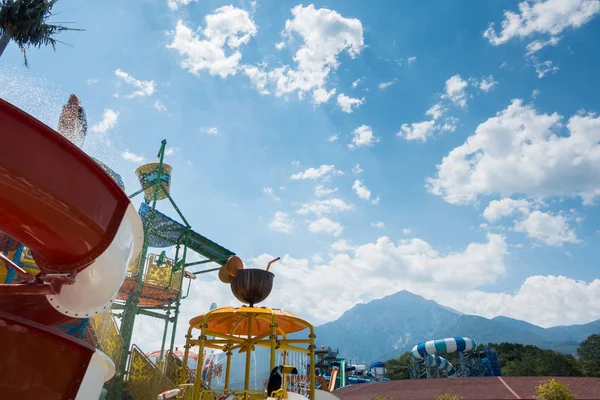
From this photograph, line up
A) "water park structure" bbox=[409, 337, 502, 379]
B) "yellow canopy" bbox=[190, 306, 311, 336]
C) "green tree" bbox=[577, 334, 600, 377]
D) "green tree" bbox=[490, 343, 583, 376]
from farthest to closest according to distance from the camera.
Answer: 1. "green tree" bbox=[577, 334, 600, 377]
2. "green tree" bbox=[490, 343, 583, 376]
3. "water park structure" bbox=[409, 337, 502, 379]
4. "yellow canopy" bbox=[190, 306, 311, 336]

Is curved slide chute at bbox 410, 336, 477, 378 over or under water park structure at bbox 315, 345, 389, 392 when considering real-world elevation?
over

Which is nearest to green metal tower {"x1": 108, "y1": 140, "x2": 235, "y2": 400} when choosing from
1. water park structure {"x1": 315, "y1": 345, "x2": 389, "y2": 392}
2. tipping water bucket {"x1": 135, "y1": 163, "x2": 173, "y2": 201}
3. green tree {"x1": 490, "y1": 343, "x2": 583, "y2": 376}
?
tipping water bucket {"x1": 135, "y1": 163, "x2": 173, "y2": 201}

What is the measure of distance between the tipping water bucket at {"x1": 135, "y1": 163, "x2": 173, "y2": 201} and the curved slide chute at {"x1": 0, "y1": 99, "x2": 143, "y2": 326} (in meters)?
14.5

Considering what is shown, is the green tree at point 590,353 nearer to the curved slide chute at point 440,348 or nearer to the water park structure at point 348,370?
the curved slide chute at point 440,348

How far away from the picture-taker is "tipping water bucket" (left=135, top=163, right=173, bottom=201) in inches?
678

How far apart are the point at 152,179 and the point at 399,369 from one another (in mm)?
60775

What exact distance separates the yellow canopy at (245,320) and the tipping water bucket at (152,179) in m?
10.6

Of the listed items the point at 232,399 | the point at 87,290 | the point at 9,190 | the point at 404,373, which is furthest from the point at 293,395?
the point at 404,373

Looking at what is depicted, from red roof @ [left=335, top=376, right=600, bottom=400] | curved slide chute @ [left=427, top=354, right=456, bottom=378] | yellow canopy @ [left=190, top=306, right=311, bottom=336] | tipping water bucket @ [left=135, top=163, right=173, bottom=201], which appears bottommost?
red roof @ [left=335, top=376, right=600, bottom=400]

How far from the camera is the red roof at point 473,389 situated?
59.5 feet

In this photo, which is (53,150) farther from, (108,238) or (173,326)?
(173,326)

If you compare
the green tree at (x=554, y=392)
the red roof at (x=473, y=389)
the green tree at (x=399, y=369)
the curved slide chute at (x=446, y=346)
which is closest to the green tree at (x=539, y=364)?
the green tree at (x=399, y=369)

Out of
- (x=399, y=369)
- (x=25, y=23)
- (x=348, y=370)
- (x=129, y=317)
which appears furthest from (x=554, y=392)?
(x=399, y=369)

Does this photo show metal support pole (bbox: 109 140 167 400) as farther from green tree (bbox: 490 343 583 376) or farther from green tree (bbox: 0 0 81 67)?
green tree (bbox: 490 343 583 376)
